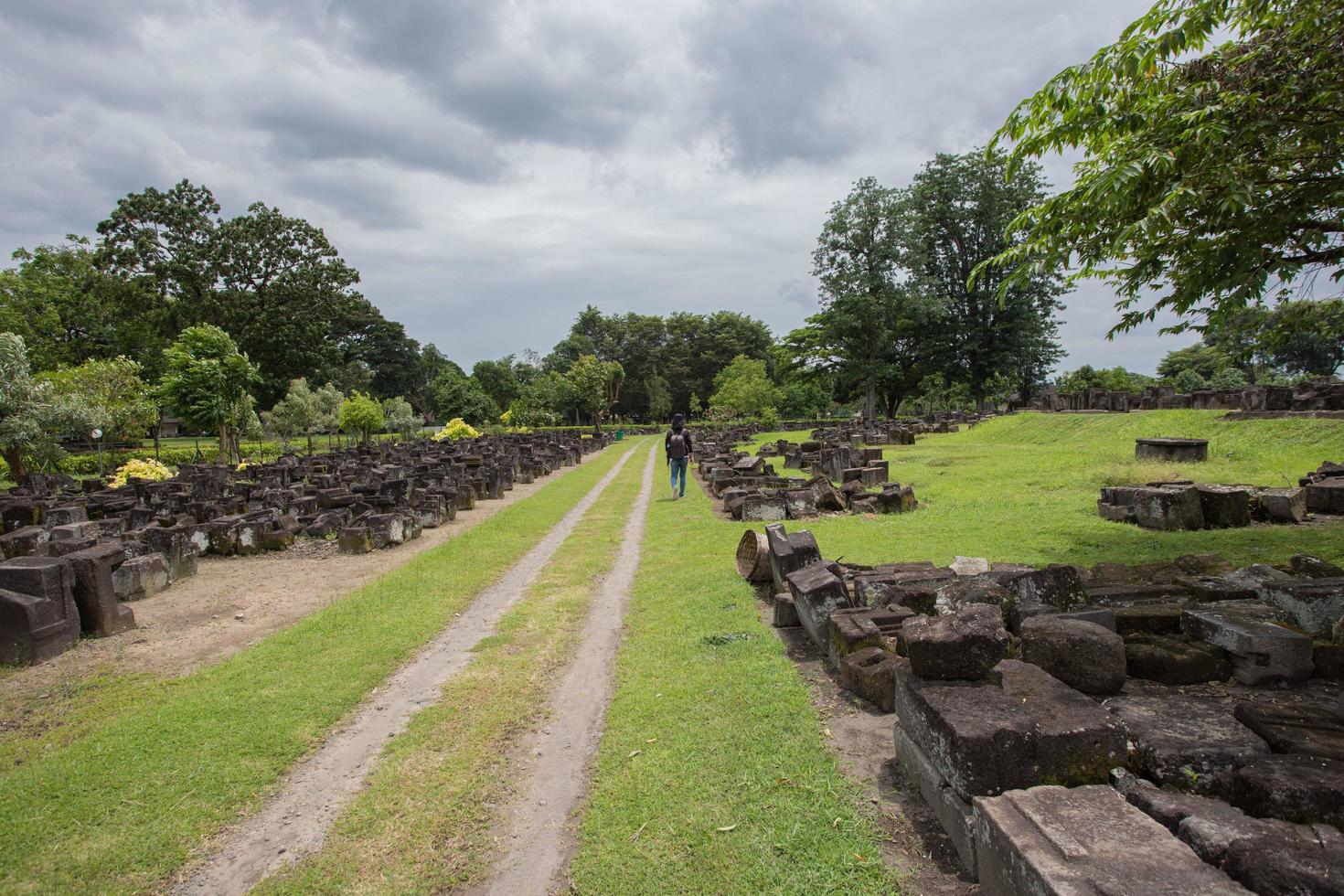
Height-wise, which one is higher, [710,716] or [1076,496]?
[710,716]

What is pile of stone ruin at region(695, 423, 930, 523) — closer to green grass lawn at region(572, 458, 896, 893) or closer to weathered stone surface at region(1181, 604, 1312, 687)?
green grass lawn at region(572, 458, 896, 893)

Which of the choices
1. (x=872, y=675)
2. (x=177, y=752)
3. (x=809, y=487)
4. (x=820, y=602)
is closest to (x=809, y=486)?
(x=809, y=487)

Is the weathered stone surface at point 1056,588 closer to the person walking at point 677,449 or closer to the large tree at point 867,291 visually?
the person walking at point 677,449

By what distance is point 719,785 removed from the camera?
3545 millimetres

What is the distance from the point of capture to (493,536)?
11.6 meters

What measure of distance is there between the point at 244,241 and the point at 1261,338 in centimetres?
5175

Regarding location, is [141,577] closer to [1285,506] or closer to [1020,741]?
[1020,741]

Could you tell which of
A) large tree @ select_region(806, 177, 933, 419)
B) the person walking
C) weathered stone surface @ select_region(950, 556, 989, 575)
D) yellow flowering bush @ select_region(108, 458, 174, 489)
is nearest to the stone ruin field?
weathered stone surface @ select_region(950, 556, 989, 575)

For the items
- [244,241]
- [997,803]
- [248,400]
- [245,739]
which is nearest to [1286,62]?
[997,803]

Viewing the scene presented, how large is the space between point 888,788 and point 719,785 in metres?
0.92

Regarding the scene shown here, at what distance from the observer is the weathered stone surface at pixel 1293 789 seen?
2.32m

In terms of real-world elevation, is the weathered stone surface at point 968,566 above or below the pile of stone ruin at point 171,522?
below

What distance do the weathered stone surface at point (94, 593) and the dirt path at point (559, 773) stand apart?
515cm

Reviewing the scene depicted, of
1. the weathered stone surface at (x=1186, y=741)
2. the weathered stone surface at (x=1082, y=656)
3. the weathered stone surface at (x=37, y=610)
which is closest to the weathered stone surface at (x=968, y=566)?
the weathered stone surface at (x=1082, y=656)
